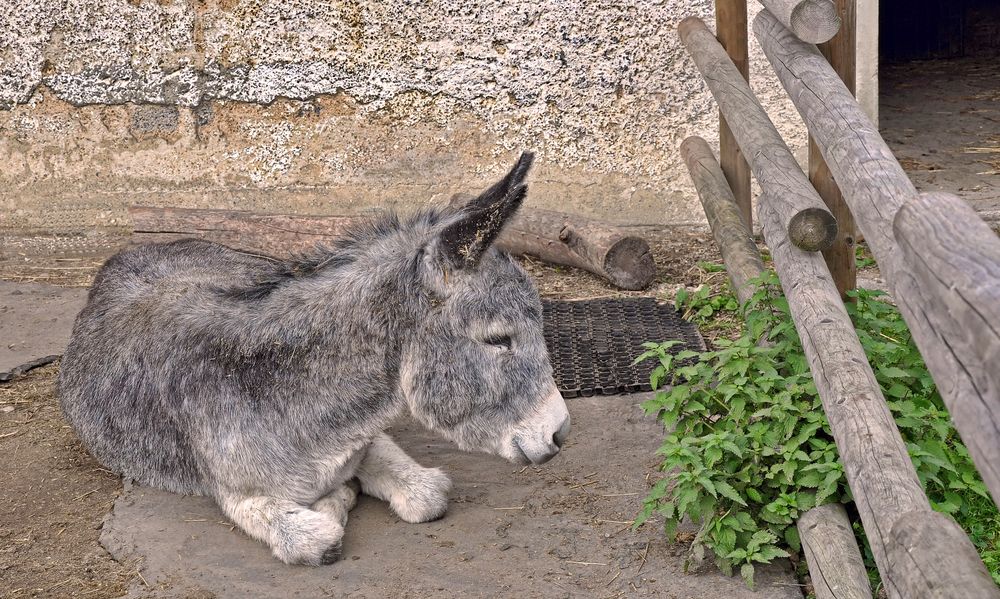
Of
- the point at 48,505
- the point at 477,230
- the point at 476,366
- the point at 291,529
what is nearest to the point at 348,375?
the point at 476,366

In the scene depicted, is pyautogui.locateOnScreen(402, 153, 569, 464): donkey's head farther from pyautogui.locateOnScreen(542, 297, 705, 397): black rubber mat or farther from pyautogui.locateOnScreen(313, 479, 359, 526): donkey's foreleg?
pyautogui.locateOnScreen(542, 297, 705, 397): black rubber mat

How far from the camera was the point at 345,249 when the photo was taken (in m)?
3.48

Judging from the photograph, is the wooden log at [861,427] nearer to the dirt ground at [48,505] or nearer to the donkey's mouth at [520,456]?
the donkey's mouth at [520,456]

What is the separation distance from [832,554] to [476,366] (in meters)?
1.20

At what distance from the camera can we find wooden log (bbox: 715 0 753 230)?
537 cm

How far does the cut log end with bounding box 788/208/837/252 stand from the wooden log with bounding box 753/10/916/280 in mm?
286

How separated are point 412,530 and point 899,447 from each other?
5.72 feet

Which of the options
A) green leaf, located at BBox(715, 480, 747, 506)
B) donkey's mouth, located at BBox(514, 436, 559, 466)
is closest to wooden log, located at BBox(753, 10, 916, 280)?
green leaf, located at BBox(715, 480, 747, 506)

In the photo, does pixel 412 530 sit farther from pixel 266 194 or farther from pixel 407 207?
pixel 266 194

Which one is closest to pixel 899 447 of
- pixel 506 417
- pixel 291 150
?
pixel 506 417

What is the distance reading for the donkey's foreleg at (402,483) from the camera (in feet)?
11.6

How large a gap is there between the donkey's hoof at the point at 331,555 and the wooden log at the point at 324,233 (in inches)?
117

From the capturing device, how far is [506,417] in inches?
125

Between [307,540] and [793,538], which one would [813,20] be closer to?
[793,538]
